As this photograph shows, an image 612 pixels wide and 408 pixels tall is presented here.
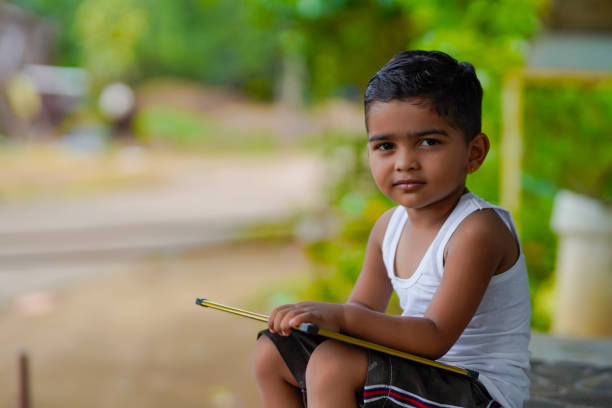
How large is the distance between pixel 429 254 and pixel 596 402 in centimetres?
75

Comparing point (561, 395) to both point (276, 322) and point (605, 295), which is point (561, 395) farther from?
point (605, 295)

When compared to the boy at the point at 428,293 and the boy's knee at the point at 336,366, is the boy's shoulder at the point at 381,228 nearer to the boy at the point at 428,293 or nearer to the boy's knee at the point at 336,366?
the boy at the point at 428,293

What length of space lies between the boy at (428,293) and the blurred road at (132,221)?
15.1 feet

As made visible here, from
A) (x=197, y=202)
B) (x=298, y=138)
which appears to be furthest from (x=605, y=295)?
(x=298, y=138)

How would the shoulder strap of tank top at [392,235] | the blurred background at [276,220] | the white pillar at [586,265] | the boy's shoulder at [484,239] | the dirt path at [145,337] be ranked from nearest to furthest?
the boy's shoulder at [484,239]
the shoulder strap of tank top at [392,235]
the white pillar at [586,265]
the blurred background at [276,220]
the dirt path at [145,337]

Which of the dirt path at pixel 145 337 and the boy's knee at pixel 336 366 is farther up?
the boy's knee at pixel 336 366

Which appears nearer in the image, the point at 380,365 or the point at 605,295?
the point at 380,365

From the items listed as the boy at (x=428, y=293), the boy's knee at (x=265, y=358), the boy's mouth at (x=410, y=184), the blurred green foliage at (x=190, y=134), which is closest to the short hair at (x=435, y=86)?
the boy at (x=428, y=293)

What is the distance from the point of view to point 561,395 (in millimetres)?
1744

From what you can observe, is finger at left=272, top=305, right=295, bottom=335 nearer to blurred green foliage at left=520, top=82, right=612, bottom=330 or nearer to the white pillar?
the white pillar

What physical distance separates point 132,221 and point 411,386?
700 centimetres

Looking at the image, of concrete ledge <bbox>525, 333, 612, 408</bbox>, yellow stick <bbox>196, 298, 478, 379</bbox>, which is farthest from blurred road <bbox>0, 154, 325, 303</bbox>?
yellow stick <bbox>196, 298, 478, 379</bbox>

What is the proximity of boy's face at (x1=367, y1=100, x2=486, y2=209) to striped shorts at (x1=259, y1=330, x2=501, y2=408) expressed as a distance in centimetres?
30

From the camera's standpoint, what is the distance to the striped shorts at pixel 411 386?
1203 mm
